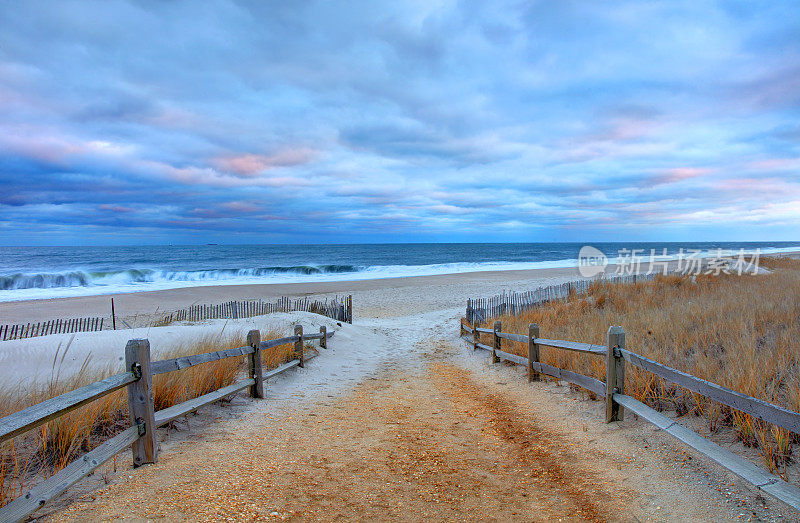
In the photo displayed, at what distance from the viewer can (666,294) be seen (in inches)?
618

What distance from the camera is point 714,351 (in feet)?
22.2

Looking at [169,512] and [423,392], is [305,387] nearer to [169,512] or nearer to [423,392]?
[423,392]

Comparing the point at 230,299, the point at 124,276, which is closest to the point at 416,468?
the point at 230,299

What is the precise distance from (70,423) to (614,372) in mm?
5654

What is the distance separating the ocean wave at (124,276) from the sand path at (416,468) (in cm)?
4334

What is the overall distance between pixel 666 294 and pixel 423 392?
1195cm

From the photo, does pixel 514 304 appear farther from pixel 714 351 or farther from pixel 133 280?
pixel 133 280

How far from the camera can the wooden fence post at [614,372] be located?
5031 mm

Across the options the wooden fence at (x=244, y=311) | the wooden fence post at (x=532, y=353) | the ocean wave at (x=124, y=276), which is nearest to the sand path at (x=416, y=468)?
the wooden fence post at (x=532, y=353)

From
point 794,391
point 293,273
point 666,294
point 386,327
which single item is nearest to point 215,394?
point 794,391

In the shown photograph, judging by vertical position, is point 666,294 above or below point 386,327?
above

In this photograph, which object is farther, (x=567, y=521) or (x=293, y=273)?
(x=293, y=273)

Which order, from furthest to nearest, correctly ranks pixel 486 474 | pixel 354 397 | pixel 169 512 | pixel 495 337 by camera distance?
1. pixel 495 337
2. pixel 354 397
3. pixel 486 474
4. pixel 169 512

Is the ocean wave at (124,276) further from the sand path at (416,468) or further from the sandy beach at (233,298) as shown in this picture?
the sand path at (416,468)
